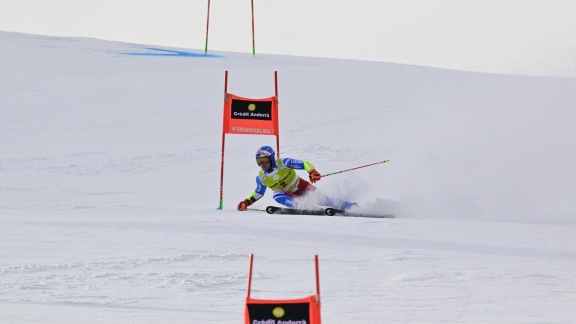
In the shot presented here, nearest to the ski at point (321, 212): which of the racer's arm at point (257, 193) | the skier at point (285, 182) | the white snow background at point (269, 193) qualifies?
the skier at point (285, 182)

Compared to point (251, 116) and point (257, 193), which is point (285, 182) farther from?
point (251, 116)

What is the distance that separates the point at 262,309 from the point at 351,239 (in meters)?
4.96

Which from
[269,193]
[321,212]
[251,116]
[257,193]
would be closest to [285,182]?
[257,193]

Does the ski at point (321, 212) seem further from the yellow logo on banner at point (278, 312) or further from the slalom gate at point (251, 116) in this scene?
the yellow logo on banner at point (278, 312)

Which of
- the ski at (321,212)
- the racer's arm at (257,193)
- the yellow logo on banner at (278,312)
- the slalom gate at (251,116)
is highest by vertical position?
the slalom gate at (251,116)

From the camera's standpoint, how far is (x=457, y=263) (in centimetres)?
743

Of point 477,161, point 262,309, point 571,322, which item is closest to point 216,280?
point 571,322

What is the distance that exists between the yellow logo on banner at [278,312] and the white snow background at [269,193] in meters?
1.96

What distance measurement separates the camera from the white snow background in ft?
20.8

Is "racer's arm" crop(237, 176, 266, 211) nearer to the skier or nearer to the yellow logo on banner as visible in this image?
the skier

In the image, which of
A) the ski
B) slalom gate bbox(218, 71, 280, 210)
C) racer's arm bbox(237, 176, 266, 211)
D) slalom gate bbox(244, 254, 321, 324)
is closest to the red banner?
slalom gate bbox(218, 71, 280, 210)

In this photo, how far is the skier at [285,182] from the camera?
10906 mm

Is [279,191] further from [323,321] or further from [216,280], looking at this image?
[323,321]

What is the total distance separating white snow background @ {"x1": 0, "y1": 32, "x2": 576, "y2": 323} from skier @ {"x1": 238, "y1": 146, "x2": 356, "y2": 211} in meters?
0.48
